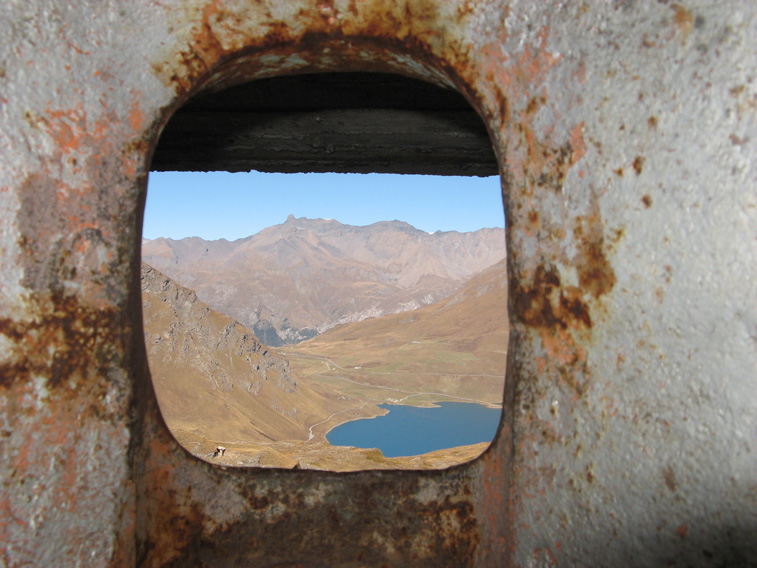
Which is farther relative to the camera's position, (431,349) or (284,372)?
(431,349)

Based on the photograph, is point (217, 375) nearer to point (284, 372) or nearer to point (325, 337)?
point (284, 372)

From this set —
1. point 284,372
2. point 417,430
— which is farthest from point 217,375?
point 417,430

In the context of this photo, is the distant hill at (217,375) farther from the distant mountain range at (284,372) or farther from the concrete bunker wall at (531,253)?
the concrete bunker wall at (531,253)

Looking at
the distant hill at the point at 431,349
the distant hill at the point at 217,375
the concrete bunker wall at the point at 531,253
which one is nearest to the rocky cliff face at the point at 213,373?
the distant hill at the point at 217,375

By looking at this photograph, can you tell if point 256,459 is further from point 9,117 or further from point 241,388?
point 241,388

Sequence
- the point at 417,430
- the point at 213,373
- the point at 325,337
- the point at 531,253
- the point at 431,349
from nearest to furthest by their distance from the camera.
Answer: the point at 531,253, the point at 213,373, the point at 417,430, the point at 431,349, the point at 325,337

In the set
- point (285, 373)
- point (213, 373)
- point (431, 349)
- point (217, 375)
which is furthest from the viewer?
point (431, 349)

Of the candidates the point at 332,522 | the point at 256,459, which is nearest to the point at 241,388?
the point at 256,459

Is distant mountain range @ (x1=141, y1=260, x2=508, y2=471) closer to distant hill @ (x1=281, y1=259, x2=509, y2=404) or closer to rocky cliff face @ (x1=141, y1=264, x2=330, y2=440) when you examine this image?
rocky cliff face @ (x1=141, y1=264, x2=330, y2=440)
